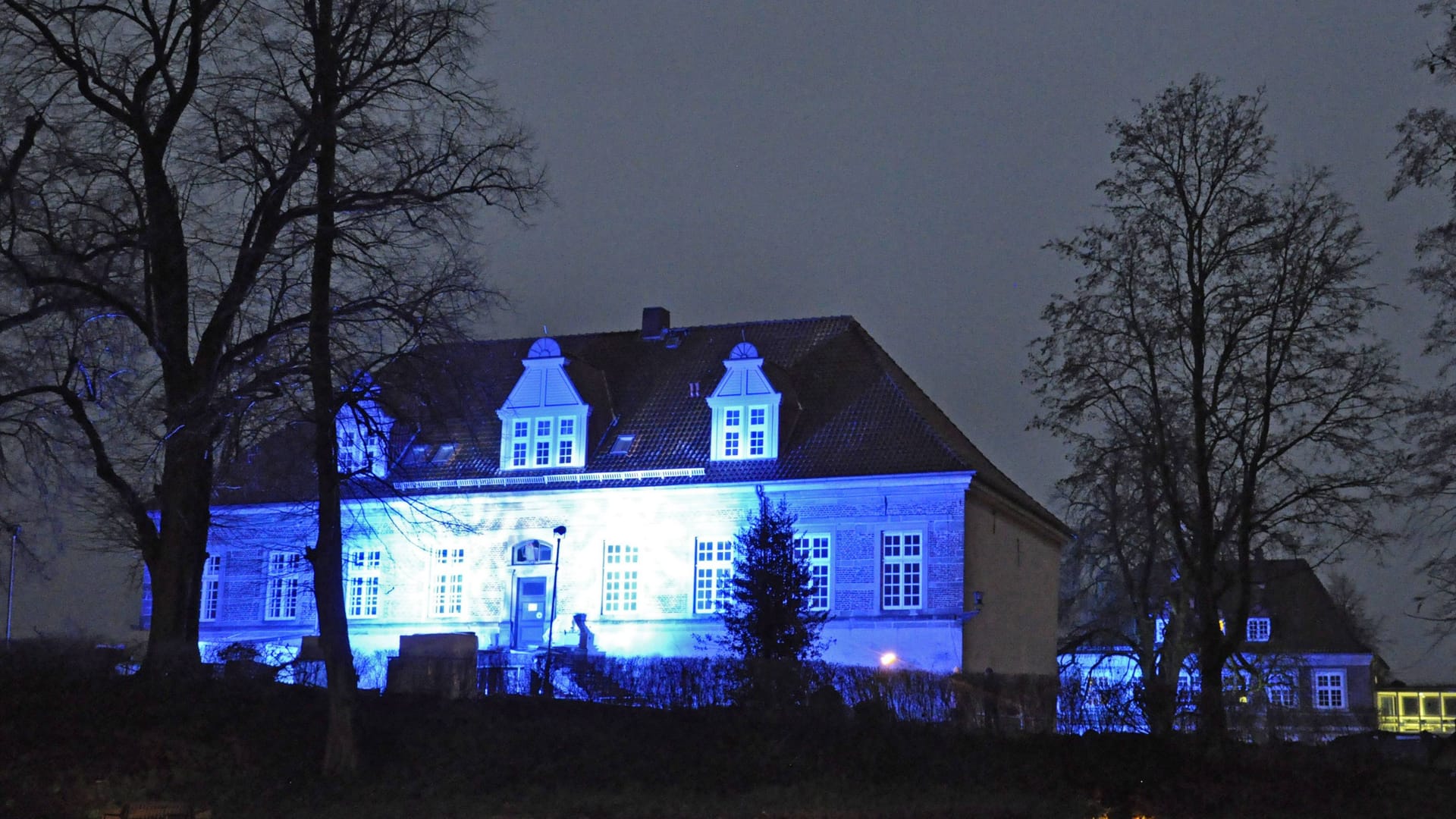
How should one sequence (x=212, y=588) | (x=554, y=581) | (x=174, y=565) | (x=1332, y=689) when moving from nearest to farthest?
(x=174, y=565) → (x=554, y=581) → (x=212, y=588) → (x=1332, y=689)

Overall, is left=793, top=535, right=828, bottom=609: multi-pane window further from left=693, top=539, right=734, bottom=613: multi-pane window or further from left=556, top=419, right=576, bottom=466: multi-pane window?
left=556, top=419, right=576, bottom=466: multi-pane window

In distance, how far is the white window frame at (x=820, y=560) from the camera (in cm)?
3691

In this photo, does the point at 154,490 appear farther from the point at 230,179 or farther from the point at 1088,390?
the point at 1088,390

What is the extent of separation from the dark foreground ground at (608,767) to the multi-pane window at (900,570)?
1171 cm

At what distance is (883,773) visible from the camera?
23281mm

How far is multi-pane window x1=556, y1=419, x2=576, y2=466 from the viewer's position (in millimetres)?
40500

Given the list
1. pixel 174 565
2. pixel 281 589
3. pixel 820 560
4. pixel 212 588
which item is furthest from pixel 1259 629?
pixel 174 565

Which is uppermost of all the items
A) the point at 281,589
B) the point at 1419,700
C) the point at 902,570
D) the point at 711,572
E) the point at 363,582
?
the point at 902,570

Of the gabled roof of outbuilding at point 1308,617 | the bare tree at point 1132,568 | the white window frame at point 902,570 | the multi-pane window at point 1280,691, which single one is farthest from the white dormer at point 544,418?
the gabled roof of outbuilding at point 1308,617

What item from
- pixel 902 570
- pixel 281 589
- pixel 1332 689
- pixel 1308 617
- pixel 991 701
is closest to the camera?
pixel 991 701

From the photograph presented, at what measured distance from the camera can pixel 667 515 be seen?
39000 mm

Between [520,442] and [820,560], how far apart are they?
8698mm

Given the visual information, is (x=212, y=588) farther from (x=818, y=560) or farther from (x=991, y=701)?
(x=991, y=701)

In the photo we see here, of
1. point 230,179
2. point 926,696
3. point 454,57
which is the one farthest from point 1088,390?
point 230,179
